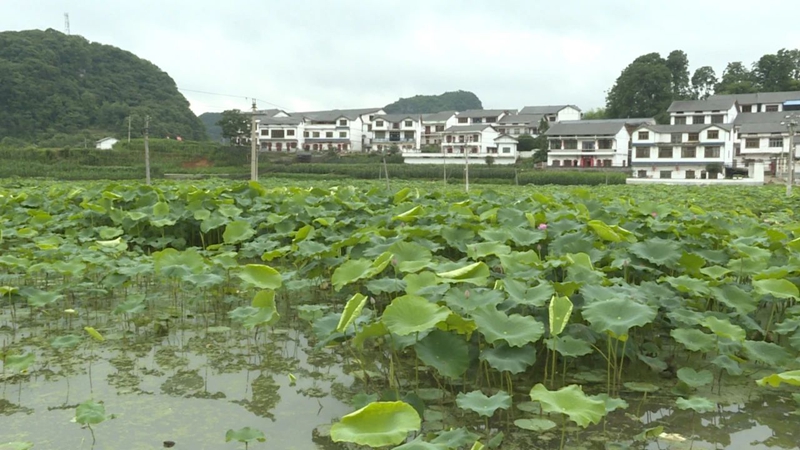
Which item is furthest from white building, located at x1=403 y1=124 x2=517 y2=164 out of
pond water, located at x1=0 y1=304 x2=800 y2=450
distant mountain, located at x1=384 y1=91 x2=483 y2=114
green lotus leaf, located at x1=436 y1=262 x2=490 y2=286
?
distant mountain, located at x1=384 y1=91 x2=483 y2=114

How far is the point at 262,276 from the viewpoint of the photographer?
11.7 ft

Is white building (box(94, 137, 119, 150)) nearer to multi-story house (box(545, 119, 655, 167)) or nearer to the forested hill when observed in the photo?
the forested hill

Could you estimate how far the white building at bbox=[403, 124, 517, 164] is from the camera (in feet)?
170

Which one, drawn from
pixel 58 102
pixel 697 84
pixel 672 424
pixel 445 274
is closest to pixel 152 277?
pixel 445 274

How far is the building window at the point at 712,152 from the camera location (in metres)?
45.0

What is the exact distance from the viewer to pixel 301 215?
20.5 feet

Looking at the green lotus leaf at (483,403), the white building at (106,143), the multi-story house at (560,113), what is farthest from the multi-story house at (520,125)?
the green lotus leaf at (483,403)

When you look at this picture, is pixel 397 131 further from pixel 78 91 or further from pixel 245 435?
pixel 245 435

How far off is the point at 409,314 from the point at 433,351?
0.69ft

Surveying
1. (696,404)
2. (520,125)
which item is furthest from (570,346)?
(520,125)

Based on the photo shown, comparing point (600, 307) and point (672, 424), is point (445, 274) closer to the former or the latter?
point (600, 307)

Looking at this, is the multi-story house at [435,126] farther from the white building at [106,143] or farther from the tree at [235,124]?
the white building at [106,143]

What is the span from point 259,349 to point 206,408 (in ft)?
2.80

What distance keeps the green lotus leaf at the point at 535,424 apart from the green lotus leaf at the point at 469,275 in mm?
724
